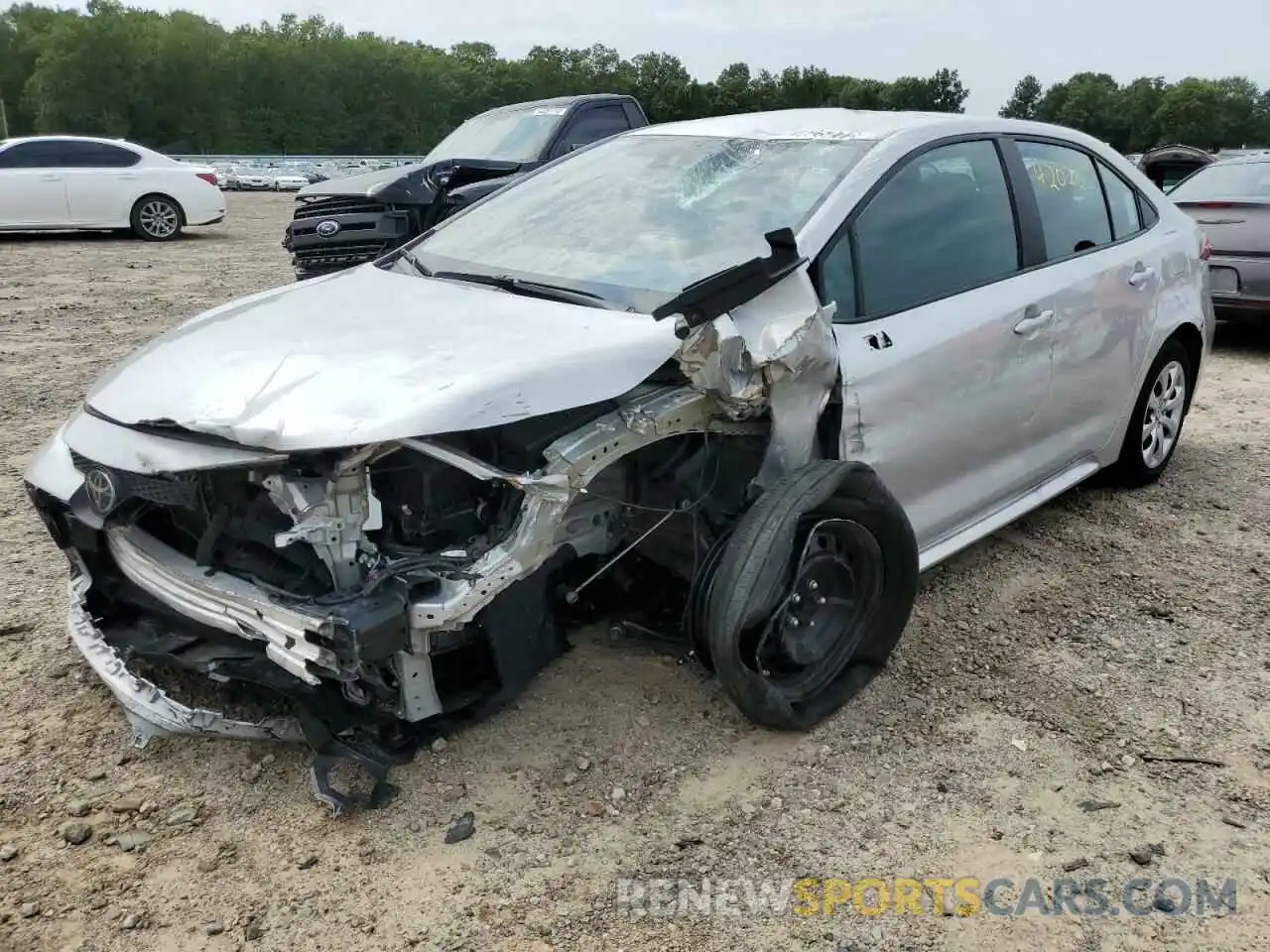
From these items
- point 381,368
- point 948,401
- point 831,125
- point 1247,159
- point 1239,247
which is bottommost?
point 948,401

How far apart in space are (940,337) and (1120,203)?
1716 mm

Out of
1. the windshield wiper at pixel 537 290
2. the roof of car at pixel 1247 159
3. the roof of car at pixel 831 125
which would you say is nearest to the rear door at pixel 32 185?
the roof of car at pixel 831 125

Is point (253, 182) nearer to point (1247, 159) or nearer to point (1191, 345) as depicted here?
point (1247, 159)

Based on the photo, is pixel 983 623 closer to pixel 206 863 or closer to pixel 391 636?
pixel 391 636

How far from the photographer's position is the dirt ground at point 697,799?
2271 millimetres

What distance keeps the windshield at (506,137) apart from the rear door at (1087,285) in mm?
5630

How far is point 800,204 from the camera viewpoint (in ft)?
10.4

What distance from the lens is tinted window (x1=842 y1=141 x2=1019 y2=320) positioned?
10.4ft

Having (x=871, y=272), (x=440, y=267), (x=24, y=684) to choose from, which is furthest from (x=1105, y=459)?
(x=24, y=684)

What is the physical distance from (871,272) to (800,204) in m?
0.30

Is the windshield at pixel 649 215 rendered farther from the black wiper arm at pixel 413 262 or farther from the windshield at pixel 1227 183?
the windshield at pixel 1227 183

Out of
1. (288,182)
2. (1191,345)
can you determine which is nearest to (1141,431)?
(1191,345)

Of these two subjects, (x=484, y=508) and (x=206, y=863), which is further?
(x=484, y=508)

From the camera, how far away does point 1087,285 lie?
391cm
